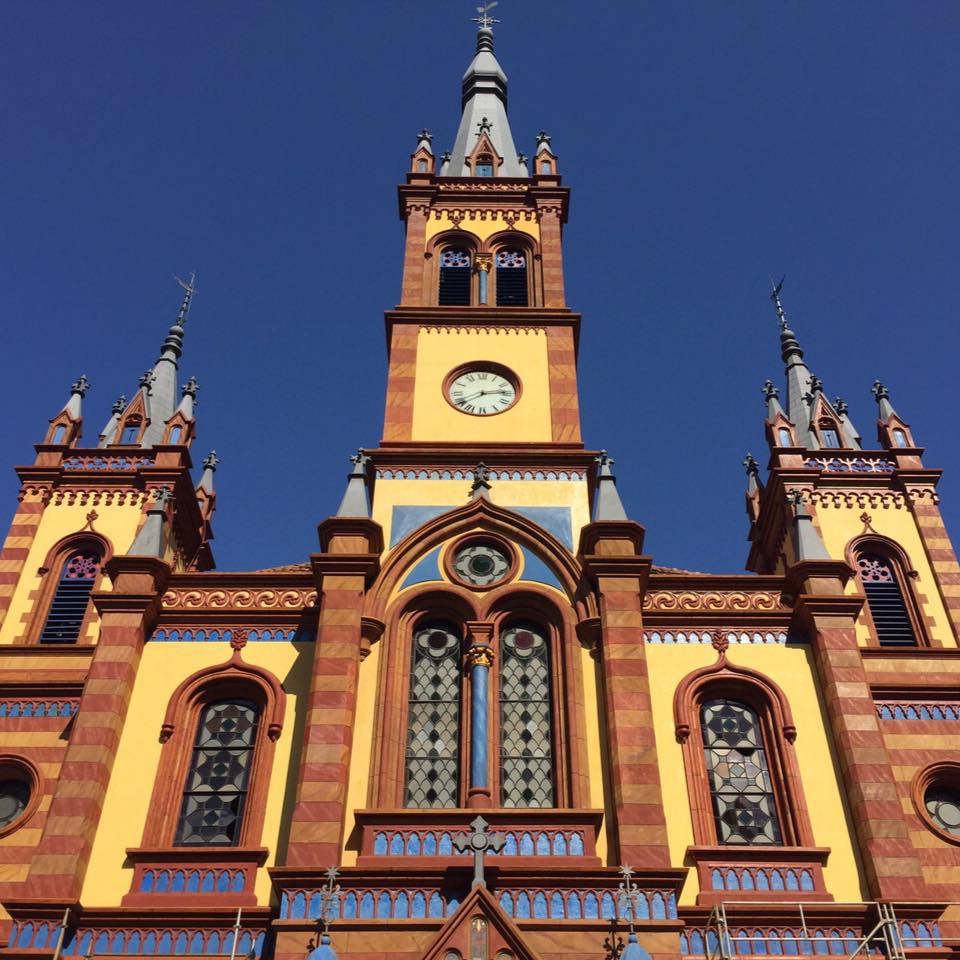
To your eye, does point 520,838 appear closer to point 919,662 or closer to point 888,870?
point 888,870

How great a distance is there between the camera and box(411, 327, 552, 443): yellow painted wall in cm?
2442

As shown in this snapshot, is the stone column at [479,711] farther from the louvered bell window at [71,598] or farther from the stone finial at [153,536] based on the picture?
the louvered bell window at [71,598]

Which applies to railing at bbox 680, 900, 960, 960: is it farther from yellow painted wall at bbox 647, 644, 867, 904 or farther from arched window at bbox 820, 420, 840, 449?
arched window at bbox 820, 420, 840, 449

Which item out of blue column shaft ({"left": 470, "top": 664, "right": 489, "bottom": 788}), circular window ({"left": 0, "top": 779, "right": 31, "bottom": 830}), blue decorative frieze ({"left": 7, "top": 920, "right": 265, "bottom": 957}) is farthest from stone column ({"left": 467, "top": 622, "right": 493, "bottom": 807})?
circular window ({"left": 0, "top": 779, "right": 31, "bottom": 830})

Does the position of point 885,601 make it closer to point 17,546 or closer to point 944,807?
point 944,807

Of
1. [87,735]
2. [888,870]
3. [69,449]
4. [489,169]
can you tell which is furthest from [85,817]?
[489,169]

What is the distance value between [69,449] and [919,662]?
2066cm

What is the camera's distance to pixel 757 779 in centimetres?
1912

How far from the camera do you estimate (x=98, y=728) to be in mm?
18734

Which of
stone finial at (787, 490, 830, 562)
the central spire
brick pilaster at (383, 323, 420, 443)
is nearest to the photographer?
stone finial at (787, 490, 830, 562)

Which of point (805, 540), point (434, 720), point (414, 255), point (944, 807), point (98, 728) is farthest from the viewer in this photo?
point (414, 255)

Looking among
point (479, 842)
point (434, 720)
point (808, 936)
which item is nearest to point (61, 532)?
point (434, 720)

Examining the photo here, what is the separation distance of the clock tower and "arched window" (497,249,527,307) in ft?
0.10

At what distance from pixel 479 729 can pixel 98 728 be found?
5.95 meters
